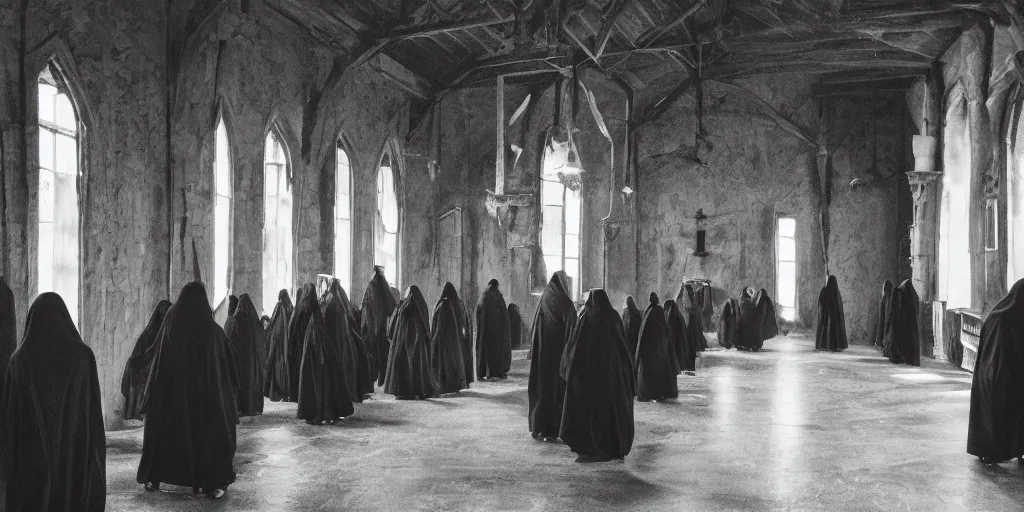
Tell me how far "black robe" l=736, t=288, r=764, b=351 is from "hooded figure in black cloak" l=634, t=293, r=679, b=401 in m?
7.80

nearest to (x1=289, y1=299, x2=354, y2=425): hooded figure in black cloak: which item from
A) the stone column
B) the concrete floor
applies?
the concrete floor

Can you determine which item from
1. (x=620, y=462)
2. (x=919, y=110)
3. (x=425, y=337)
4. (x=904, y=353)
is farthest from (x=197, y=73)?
(x=919, y=110)

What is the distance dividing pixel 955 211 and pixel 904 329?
2802mm

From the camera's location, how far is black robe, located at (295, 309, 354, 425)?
9.80 meters

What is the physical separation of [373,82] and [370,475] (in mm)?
12171

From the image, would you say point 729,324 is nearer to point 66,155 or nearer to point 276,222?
point 276,222

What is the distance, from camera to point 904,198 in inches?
830

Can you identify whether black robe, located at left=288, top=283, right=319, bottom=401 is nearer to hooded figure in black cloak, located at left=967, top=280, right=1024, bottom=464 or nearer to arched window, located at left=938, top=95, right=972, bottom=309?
hooded figure in black cloak, located at left=967, top=280, right=1024, bottom=464

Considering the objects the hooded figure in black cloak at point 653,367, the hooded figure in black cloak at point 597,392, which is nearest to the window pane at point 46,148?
the hooded figure in black cloak at point 597,392

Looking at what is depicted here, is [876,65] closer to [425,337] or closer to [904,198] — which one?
[904,198]

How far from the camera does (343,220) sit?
17234mm

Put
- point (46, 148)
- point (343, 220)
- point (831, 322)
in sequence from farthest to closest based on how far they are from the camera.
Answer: point (831, 322) < point (343, 220) < point (46, 148)

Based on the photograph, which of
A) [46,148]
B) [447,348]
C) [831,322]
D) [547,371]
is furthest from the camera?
[831,322]

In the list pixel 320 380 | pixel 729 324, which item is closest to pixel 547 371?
pixel 320 380
